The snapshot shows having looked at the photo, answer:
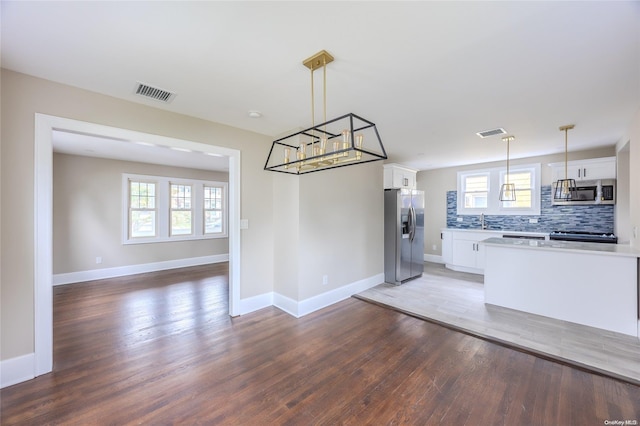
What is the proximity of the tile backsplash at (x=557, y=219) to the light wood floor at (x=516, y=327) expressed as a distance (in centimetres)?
191

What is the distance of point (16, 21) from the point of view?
62.4 inches

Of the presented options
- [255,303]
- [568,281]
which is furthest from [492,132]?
[255,303]

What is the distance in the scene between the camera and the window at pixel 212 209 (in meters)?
7.01

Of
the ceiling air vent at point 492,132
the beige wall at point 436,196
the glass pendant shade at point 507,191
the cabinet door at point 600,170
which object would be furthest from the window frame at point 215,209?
the cabinet door at point 600,170

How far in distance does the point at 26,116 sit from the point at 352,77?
2.78 m

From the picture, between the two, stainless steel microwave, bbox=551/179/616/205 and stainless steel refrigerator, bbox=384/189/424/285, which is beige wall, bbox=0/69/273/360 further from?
stainless steel microwave, bbox=551/179/616/205

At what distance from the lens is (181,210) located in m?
6.57

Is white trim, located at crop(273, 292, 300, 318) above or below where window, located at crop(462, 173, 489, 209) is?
below

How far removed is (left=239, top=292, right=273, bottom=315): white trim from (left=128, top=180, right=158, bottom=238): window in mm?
3887

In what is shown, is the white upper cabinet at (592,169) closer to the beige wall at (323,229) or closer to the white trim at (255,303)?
the beige wall at (323,229)

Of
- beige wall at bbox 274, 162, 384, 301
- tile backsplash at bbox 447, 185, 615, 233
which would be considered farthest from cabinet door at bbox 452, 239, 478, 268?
beige wall at bbox 274, 162, 384, 301

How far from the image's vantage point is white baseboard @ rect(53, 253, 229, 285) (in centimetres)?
502

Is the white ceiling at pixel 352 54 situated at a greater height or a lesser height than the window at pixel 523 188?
greater

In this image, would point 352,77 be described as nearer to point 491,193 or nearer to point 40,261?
point 40,261
